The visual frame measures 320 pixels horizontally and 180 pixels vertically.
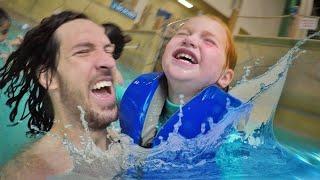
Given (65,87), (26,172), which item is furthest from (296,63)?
(26,172)

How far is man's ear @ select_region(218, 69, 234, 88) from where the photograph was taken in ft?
2.25

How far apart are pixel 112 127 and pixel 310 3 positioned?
0.46 meters

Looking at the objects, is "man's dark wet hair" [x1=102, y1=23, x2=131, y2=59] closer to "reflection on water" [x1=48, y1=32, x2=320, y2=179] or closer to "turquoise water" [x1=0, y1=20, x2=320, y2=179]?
"turquoise water" [x1=0, y1=20, x2=320, y2=179]

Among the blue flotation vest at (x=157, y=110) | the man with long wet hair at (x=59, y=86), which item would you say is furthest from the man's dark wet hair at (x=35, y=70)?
the blue flotation vest at (x=157, y=110)

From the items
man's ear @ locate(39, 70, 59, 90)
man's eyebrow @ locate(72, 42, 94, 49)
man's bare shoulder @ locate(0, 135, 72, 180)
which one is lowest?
man's bare shoulder @ locate(0, 135, 72, 180)

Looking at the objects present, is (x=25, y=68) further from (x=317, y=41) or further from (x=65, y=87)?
(x=317, y=41)

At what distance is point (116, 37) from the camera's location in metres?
0.70

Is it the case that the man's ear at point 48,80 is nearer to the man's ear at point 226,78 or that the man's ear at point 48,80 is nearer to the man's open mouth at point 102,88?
the man's open mouth at point 102,88

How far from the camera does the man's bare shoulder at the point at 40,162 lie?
2.11 feet

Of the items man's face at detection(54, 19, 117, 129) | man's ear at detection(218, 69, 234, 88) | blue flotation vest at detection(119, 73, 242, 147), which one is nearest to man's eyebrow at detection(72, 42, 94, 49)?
man's face at detection(54, 19, 117, 129)

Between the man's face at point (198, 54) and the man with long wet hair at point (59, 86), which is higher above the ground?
the man's face at point (198, 54)

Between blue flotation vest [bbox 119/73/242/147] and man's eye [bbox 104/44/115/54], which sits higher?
man's eye [bbox 104/44/115/54]

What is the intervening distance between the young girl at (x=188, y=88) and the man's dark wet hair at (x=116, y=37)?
79 mm

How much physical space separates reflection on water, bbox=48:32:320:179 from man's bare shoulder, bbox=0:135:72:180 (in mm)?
18
